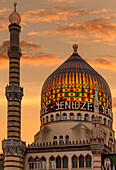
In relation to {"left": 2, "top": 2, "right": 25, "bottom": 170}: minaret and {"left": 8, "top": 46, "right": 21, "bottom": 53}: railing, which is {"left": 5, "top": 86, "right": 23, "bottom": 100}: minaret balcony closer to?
{"left": 2, "top": 2, "right": 25, "bottom": 170}: minaret

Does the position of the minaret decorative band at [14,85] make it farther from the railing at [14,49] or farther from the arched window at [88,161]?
the arched window at [88,161]

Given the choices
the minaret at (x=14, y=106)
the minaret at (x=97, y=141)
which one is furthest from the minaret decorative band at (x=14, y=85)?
the minaret at (x=97, y=141)

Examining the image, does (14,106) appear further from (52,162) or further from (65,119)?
(65,119)

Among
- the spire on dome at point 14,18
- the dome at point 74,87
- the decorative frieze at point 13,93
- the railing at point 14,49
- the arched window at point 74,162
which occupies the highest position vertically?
the spire on dome at point 14,18

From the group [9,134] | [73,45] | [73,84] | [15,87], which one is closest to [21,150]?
[9,134]

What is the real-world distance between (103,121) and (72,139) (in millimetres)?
5303

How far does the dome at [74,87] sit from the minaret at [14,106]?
7339mm

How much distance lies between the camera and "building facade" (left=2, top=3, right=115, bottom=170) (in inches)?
3039

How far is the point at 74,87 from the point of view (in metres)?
86.0

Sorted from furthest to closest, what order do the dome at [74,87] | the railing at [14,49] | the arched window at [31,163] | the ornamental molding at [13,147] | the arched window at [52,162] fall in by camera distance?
the dome at [74,87], the railing at [14,49], the arched window at [31,163], the arched window at [52,162], the ornamental molding at [13,147]

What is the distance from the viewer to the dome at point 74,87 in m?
85.7

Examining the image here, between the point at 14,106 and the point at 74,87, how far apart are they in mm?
10218

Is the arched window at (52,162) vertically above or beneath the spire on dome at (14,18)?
beneath

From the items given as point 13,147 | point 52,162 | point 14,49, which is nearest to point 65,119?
point 52,162
